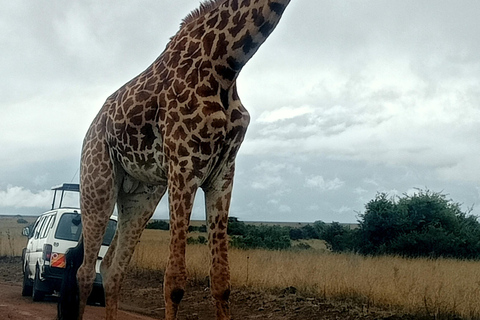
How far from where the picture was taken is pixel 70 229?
35.1 feet

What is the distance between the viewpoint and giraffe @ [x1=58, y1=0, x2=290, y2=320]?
4133 millimetres

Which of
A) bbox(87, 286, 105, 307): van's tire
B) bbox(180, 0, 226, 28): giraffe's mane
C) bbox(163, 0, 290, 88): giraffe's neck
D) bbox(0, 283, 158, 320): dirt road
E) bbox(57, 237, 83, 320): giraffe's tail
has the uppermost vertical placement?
bbox(180, 0, 226, 28): giraffe's mane

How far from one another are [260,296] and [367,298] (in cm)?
215

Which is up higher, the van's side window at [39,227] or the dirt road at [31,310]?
the van's side window at [39,227]

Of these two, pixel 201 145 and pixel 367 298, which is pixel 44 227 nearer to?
pixel 367 298

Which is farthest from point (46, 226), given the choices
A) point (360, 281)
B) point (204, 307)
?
point (360, 281)

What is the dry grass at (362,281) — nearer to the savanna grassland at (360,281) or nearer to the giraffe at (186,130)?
the savanna grassland at (360,281)

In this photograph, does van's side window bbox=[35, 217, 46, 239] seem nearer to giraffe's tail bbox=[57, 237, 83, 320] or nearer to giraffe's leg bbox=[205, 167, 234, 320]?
giraffe's tail bbox=[57, 237, 83, 320]

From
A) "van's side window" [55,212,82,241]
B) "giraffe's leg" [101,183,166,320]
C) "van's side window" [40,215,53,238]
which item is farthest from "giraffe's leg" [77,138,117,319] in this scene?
"van's side window" [40,215,53,238]

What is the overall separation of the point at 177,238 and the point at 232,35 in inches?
57.4

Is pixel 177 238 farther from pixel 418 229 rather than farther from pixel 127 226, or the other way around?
pixel 418 229

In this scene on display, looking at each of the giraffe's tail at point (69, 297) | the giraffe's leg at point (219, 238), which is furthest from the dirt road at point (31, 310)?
the giraffe's leg at point (219, 238)

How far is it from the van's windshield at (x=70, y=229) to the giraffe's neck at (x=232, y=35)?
6718 mm

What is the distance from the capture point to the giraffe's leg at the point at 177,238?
13.2 feet
